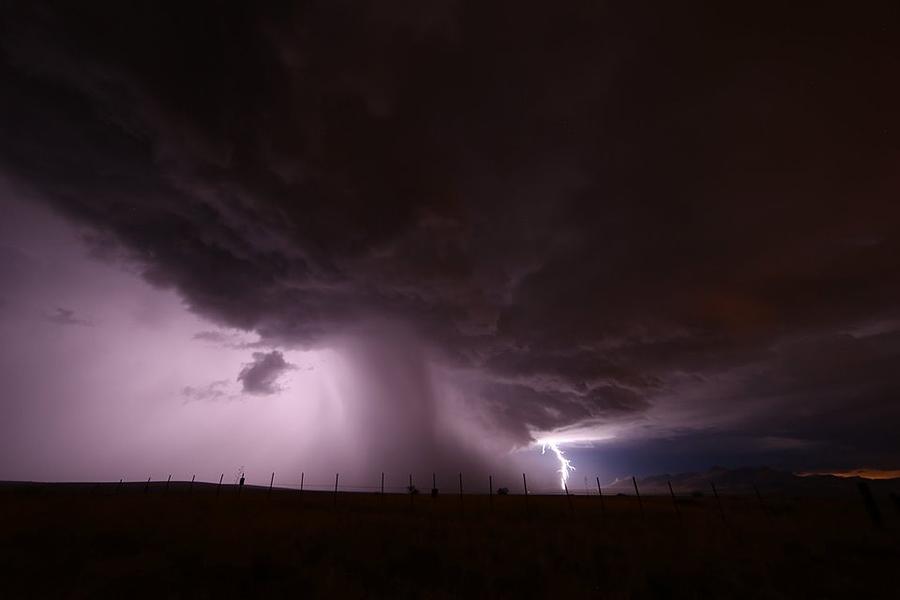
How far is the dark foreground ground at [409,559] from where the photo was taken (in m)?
14.4

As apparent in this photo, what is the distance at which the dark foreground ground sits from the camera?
1437 centimetres

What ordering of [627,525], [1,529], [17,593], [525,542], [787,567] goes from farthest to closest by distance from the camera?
1. [627,525]
2. [525,542]
3. [1,529]
4. [787,567]
5. [17,593]

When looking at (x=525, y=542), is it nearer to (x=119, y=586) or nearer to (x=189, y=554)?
(x=189, y=554)

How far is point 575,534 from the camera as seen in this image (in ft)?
78.6

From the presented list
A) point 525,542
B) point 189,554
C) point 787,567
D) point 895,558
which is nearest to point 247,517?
point 189,554

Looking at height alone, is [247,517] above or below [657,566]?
above

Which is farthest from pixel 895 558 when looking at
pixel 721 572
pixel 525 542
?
pixel 525 542

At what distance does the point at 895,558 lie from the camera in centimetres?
1995

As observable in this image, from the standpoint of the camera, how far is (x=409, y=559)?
58.6 ft

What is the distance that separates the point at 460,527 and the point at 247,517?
14158 millimetres

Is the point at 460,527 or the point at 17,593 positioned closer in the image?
the point at 17,593

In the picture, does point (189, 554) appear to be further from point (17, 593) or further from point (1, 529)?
point (1, 529)

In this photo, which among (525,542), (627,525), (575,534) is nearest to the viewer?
(525,542)

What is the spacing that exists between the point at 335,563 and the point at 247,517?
14159 mm
